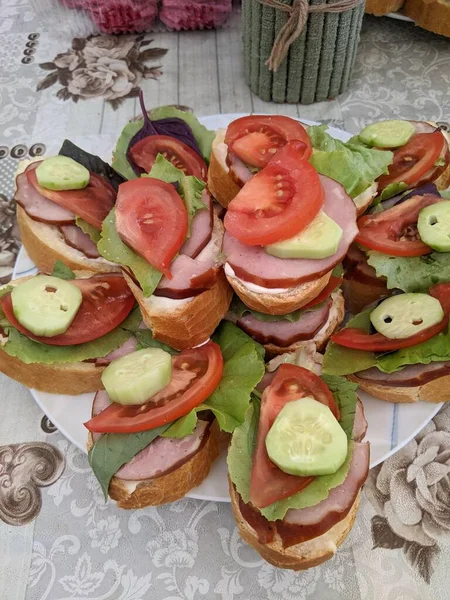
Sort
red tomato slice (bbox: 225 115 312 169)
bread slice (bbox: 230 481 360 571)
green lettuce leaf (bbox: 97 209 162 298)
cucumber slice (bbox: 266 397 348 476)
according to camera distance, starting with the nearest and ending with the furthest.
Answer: cucumber slice (bbox: 266 397 348 476) → bread slice (bbox: 230 481 360 571) → green lettuce leaf (bbox: 97 209 162 298) → red tomato slice (bbox: 225 115 312 169)

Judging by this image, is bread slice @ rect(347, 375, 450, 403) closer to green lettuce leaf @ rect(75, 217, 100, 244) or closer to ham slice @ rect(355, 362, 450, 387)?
ham slice @ rect(355, 362, 450, 387)

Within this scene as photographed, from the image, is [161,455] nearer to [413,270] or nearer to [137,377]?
[137,377]

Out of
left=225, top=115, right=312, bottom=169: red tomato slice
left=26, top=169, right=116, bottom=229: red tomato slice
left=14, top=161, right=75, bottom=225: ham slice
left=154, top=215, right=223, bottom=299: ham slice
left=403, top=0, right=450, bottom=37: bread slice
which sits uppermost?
left=403, top=0, right=450, bottom=37: bread slice

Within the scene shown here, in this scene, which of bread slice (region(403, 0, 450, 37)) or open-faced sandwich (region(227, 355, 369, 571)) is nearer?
open-faced sandwich (region(227, 355, 369, 571))

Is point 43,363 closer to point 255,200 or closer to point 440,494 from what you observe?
point 255,200

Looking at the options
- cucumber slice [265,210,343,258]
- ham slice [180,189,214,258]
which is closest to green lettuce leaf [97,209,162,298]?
ham slice [180,189,214,258]

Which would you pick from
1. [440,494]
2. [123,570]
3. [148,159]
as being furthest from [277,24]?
[123,570]

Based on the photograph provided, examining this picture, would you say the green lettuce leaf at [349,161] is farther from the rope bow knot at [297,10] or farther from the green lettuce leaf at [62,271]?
the green lettuce leaf at [62,271]

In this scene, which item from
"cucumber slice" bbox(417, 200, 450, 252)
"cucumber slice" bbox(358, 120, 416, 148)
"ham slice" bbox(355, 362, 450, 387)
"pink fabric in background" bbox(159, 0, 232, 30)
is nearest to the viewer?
"ham slice" bbox(355, 362, 450, 387)
